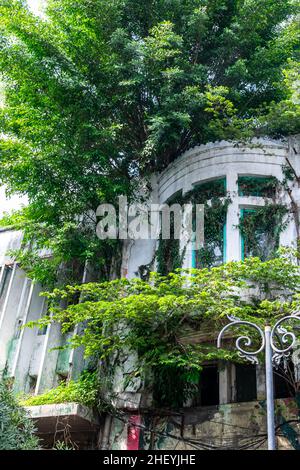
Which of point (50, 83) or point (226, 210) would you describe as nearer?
point (226, 210)

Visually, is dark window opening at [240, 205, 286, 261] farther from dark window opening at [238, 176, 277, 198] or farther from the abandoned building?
dark window opening at [238, 176, 277, 198]

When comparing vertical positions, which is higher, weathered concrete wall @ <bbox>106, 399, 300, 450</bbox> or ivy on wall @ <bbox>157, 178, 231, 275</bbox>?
ivy on wall @ <bbox>157, 178, 231, 275</bbox>

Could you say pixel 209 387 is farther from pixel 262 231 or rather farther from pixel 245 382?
pixel 262 231

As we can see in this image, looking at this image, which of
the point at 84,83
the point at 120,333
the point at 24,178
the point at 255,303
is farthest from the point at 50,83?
the point at 255,303

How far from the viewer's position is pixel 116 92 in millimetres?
15586

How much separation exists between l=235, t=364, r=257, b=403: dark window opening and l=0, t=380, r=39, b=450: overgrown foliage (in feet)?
14.9

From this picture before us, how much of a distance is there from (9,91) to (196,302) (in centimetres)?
843

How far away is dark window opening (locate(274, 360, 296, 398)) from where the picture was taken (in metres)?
11.8

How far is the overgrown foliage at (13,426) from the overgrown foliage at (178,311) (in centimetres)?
178

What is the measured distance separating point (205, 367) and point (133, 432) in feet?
7.58

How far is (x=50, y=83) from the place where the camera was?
1480 centimetres

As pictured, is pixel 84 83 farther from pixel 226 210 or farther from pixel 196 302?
pixel 196 302

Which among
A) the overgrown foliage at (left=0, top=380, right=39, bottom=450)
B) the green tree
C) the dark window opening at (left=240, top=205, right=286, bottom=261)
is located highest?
the green tree

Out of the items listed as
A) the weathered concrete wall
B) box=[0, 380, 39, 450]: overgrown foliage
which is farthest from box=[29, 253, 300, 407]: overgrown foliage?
box=[0, 380, 39, 450]: overgrown foliage
